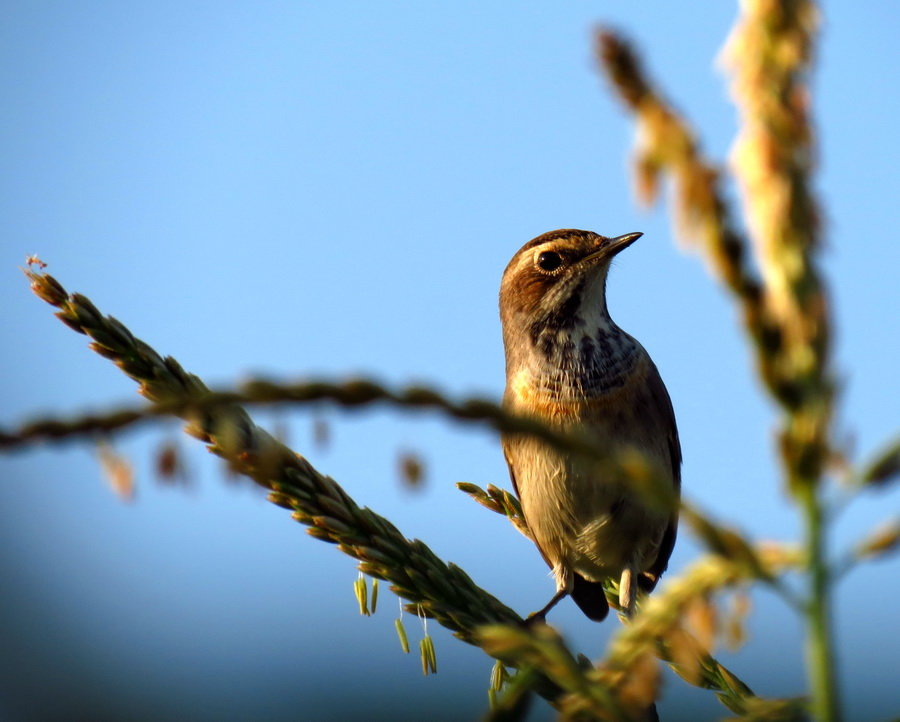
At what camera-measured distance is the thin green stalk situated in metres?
1.04

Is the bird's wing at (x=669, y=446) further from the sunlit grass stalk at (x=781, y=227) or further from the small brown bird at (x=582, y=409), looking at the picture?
the sunlit grass stalk at (x=781, y=227)

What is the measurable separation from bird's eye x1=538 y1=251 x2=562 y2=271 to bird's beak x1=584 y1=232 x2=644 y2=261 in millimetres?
243

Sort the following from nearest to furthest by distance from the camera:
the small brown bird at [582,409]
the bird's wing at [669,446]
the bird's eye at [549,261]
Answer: the small brown bird at [582,409] → the bird's wing at [669,446] → the bird's eye at [549,261]

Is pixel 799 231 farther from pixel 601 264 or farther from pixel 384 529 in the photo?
pixel 601 264

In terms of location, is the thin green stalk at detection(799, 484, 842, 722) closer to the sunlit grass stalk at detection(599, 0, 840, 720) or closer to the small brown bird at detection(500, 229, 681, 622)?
the sunlit grass stalk at detection(599, 0, 840, 720)

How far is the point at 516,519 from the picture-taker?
3.95 meters

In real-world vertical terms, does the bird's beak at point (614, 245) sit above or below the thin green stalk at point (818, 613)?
above

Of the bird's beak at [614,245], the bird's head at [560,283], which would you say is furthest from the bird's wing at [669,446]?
the bird's beak at [614,245]

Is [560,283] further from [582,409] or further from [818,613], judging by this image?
[818,613]

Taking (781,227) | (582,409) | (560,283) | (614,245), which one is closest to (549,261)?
(560,283)

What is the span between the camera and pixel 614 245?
21.6ft

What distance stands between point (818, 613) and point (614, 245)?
5.63m

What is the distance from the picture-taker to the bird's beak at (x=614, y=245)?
21.5ft

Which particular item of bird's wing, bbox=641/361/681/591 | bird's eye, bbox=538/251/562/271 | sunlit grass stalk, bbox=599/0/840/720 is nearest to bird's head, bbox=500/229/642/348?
bird's eye, bbox=538/251/562/271
